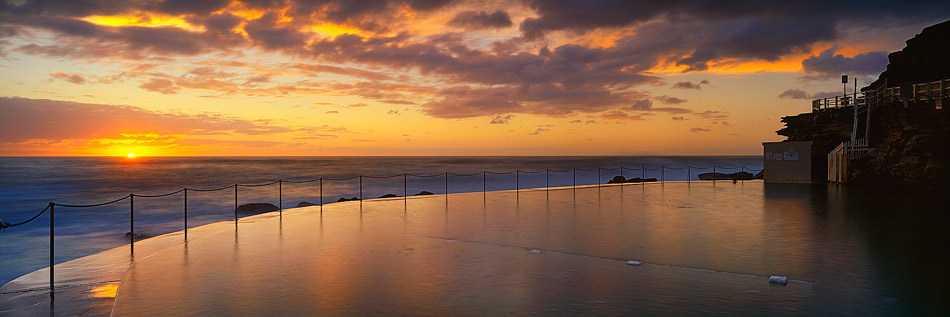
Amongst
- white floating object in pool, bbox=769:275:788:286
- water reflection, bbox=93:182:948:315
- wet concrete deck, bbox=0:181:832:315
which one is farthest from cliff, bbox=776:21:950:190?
white floating object in pool, bbox=769:275:788:286

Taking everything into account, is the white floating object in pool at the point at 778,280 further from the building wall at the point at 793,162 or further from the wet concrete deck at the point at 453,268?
the building wall at the point at 793,162

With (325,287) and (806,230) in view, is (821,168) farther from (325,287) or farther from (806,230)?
(325,287)

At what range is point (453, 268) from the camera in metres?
7.18

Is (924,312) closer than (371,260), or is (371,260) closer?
(924,312)

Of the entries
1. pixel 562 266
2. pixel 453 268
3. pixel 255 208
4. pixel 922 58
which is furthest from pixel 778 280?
pixel 922 58

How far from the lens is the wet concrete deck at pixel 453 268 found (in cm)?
543

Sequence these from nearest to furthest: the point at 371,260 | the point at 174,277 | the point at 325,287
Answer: the point at 325,287 → the point at 174,277 → the point at 371,260

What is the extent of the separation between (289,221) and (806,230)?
11.7 m

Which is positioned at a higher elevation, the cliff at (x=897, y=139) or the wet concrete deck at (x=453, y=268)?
the cliff at (x=897, y=139)

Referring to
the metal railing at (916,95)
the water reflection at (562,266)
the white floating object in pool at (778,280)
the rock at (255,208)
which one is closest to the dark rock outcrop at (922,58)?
the metal railing at (916,95)

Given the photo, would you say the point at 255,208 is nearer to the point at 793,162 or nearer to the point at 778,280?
the point at 778,280

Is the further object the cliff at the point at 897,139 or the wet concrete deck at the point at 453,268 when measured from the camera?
the cliff at the point at 897,139

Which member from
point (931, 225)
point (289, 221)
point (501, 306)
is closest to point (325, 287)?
point (501, 306)

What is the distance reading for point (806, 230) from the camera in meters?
A: 10.6
